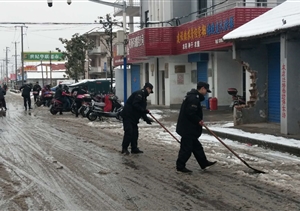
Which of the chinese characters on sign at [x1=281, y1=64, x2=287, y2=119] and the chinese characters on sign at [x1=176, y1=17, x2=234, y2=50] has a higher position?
the chinese characters on sign at [x1=176, y1=17, x2=234, y2=50]

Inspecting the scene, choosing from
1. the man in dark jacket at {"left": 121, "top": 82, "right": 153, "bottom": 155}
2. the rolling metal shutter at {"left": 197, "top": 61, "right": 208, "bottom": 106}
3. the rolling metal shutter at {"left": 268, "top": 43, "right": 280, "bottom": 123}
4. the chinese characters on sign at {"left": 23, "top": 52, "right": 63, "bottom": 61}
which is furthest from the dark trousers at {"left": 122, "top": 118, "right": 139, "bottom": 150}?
the chinese characters on sign at {"left": 23, "top": 52, "right": 63, "bottom": 61}

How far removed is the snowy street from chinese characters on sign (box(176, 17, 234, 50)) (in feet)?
29.7

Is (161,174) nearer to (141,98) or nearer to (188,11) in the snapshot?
(141,98)

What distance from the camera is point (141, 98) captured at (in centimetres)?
1201

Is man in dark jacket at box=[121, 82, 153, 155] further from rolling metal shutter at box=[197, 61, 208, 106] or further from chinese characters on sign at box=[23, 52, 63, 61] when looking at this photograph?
chinese characters on sign at box=[23, 52, 63, 61]

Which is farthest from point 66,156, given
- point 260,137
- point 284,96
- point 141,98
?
point 284,96

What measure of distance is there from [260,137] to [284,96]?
4.82 ft

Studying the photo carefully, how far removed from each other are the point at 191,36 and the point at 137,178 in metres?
18.4

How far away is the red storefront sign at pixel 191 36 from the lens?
71.8 feet

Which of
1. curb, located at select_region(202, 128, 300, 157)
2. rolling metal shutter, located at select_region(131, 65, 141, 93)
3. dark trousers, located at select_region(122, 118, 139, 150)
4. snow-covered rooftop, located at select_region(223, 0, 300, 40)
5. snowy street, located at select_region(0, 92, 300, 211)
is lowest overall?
snowy street, located at select_region(0, 92, 300, 211)

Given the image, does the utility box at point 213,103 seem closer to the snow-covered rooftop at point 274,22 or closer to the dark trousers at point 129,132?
the snow-covered rooftop at point 274,22

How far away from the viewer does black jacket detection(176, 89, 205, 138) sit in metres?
9.59

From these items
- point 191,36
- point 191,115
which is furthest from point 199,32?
point 191,115

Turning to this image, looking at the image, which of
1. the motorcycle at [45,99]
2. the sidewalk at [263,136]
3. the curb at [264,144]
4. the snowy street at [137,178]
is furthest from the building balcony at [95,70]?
the snowy street at [137,178]
